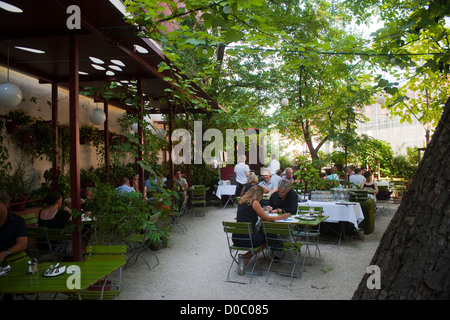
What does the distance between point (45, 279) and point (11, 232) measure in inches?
42.7

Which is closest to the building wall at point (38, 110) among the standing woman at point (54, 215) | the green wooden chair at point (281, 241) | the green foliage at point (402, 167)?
the standing woman at point (54, 215)

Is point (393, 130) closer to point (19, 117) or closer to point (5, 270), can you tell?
point (19, 117)

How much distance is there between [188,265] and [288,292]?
5.76 feet

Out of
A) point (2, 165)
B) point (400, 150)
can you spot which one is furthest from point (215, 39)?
point (400, 150)

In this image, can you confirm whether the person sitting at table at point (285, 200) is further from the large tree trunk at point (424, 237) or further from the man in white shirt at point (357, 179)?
the man in white shirt at point (357, 179)

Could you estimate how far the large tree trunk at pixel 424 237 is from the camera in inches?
49.4

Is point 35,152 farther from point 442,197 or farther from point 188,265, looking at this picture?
point 442,197

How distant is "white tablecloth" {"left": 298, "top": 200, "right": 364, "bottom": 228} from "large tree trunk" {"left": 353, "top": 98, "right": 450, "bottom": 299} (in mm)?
5092

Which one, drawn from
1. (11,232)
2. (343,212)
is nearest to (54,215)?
(11,232)

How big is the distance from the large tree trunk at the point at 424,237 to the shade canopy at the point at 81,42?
3267 millimetres

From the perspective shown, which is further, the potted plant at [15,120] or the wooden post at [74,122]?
the potted plant at [15,120]

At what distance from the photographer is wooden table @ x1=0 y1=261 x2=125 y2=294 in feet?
8.34

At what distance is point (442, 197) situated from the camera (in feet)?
4.16
